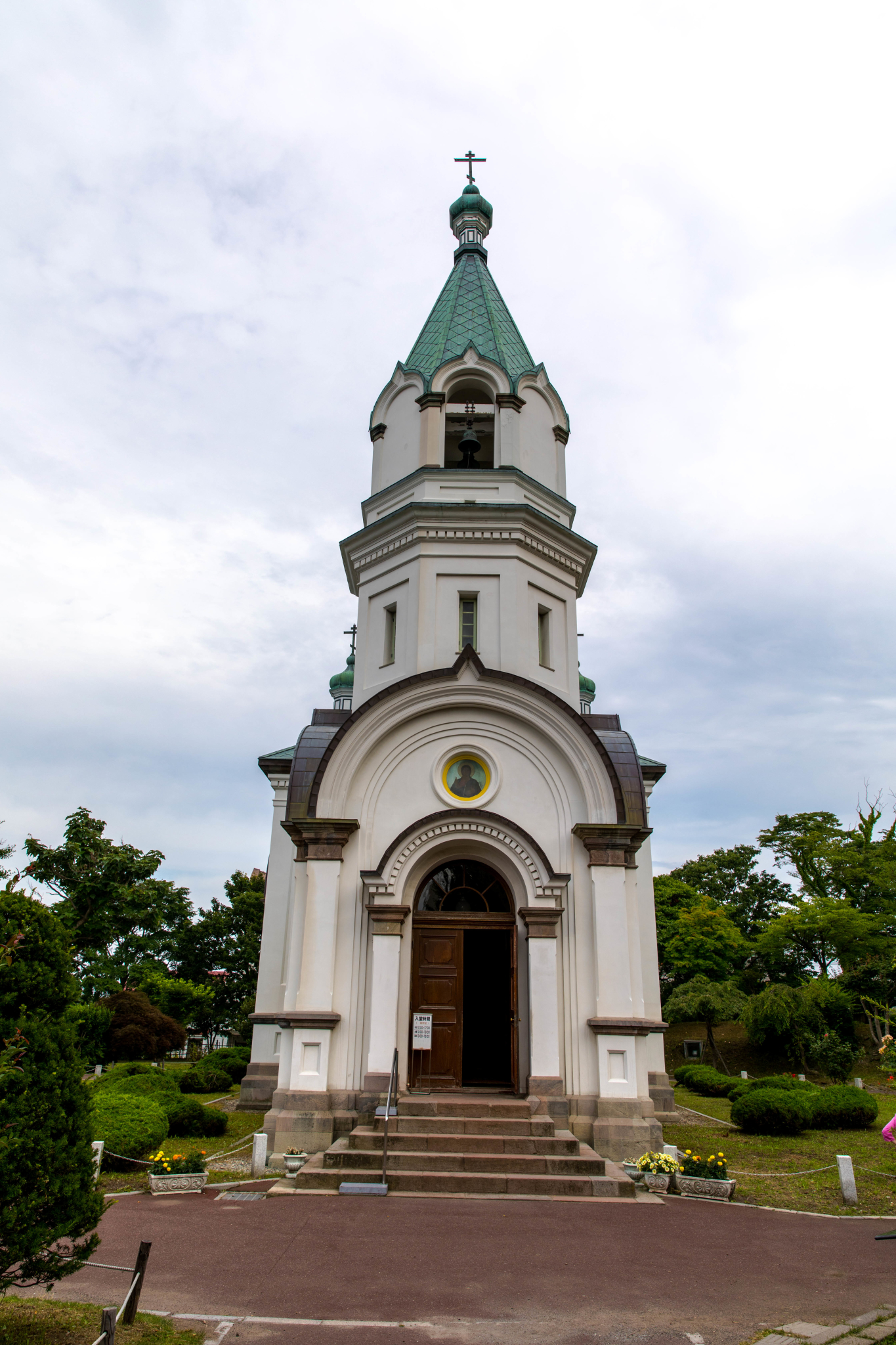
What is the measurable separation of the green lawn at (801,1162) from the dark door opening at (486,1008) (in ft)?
10.5

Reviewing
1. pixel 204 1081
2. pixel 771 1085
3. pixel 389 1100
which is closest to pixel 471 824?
pixel 389 1100

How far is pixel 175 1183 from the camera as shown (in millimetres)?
10312

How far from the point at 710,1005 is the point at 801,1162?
68.5 ft

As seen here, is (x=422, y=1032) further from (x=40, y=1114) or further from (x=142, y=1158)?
(x=40, y=1114)

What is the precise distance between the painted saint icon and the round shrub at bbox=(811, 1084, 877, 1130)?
9.31 m

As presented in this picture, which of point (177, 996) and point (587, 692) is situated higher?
point (587, 692)

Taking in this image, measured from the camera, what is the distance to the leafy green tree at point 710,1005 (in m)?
32.8

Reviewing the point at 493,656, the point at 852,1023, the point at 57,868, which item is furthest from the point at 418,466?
the point at 852,1023

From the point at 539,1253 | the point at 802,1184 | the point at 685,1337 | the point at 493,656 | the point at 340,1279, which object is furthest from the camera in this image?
the point at 493,656

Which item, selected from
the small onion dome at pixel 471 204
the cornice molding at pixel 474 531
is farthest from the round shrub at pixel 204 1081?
the small onion dome at pixel 471 204

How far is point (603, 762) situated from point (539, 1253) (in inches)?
292

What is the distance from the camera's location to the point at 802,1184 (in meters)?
Answer: 11.4

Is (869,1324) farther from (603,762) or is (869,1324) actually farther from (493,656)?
(493,656)

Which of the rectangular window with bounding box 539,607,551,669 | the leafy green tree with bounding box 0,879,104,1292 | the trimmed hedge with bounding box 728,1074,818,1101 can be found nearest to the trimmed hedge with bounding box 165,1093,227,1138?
the leafy green tree with bounding box 0,879,104,1292
